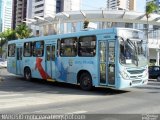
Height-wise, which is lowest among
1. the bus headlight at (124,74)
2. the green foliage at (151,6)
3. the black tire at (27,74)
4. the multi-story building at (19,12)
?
the black tire at (27,74)

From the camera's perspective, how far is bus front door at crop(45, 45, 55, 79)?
771 inches

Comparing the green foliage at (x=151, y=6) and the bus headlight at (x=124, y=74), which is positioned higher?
the green foliage at (x=151, y=6)

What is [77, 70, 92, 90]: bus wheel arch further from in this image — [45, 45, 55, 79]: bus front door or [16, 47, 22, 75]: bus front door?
[16, 47, 22, 75]: bus front door

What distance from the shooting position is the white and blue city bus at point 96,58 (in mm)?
15484

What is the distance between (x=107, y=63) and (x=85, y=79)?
6.37 ft

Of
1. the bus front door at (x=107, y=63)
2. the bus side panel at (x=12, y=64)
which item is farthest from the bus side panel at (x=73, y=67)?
the bus side panel at (x=12, y=64)

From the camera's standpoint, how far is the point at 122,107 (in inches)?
465

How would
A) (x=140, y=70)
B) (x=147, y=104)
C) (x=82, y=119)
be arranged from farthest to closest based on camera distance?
(x=140, y=70)
(x=147, y=104)
(x=82, y=119)

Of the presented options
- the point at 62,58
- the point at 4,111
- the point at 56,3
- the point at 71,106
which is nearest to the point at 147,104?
the point at 71,106

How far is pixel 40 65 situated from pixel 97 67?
18.5ft

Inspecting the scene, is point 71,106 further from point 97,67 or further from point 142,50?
point 142,50

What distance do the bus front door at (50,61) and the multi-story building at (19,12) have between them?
139 metres

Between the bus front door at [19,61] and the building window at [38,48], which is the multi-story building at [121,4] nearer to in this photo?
the bus front door at [19,61]

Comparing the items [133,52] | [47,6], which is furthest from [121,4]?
[47,6]
